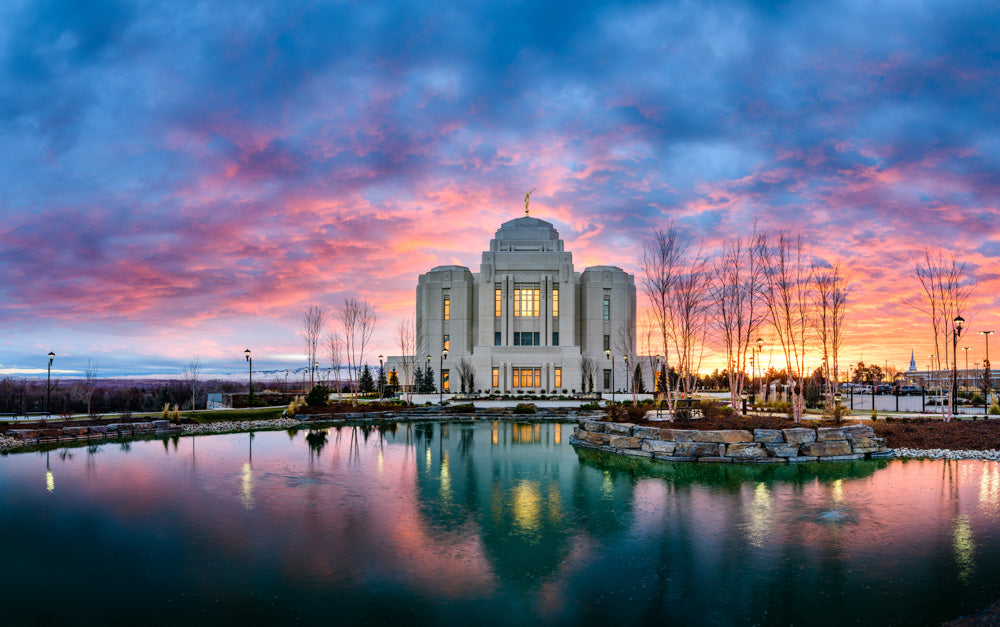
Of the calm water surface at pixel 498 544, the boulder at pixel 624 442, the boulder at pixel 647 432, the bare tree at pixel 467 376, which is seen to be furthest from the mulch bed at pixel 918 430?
the bare tree at pixel 467 376

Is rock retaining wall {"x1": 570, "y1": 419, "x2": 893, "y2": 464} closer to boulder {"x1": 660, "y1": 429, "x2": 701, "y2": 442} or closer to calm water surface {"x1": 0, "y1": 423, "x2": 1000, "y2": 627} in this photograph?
boulder {"x1": 660, "y1": 429, "x2": 701, "y2": 442}

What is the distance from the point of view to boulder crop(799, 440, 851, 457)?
18.0 meters

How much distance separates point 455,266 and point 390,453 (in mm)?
45651

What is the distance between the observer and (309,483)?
47.4ft

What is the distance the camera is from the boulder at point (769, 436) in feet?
58.6

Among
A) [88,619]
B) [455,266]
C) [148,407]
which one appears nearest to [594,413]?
[88,619]

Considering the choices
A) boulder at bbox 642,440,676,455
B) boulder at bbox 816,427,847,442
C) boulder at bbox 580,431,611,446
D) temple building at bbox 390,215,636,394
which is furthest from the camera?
temple building at bbox 390,215,636,394

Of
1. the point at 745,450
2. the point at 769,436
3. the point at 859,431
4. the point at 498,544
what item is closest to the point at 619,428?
the point at 745,450

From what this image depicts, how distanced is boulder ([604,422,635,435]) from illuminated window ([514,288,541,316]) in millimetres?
41174

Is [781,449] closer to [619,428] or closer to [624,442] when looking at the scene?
[624,442]

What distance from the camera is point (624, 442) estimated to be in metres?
19.6

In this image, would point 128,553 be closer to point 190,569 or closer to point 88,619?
point 190,569

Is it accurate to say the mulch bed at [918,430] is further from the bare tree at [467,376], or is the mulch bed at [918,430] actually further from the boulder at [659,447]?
the bare tree at [467,376]

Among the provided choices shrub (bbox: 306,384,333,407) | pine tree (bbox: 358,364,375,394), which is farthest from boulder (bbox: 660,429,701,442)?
pine tree (bbox: 358,364,375,394)
